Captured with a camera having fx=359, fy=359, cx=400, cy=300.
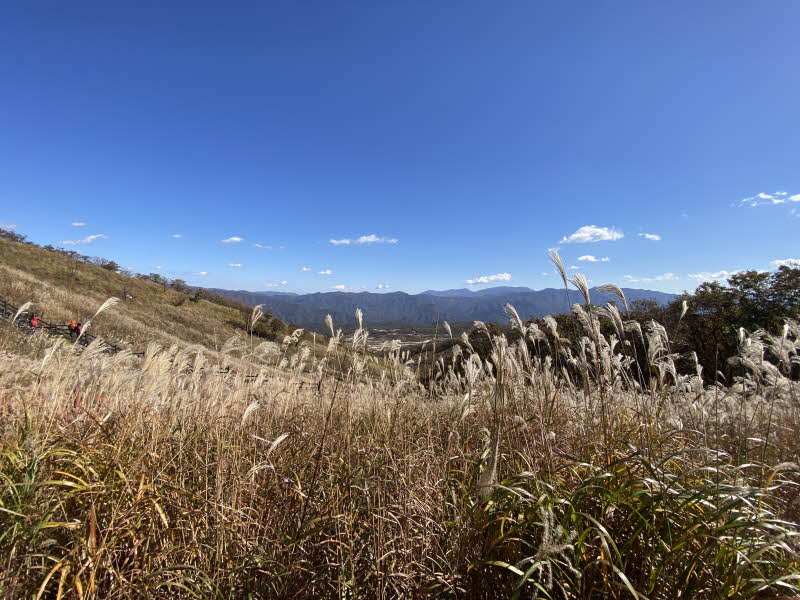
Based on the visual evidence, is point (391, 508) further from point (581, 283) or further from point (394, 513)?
point (581, 283)

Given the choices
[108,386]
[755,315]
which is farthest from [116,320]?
[755,315]

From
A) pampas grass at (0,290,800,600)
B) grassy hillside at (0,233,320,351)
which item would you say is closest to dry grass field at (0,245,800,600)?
pampas grass at (0,290,800,600)

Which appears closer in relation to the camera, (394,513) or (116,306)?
(394,513)

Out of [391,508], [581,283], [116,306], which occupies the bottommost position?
[391,508]

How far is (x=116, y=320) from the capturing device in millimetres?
33906

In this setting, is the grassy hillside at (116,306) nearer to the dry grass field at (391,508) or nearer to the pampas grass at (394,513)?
the dry grass field at (391,508)

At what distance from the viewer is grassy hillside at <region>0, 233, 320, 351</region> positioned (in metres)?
31.5

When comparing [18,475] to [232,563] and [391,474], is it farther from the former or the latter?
[391,474]

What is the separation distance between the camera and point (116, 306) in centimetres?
4197

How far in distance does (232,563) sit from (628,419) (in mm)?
3781

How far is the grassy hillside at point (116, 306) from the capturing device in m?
31.5

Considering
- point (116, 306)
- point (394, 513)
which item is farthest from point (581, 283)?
point (116, 306)

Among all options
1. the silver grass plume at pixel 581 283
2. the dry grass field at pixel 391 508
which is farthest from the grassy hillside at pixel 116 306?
the silver grass plume at pixel 581 283

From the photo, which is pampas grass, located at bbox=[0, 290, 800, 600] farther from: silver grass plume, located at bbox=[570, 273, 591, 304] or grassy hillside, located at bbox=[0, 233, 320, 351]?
grassy hillside, located at bbox=[0, 233, 320, 351]
